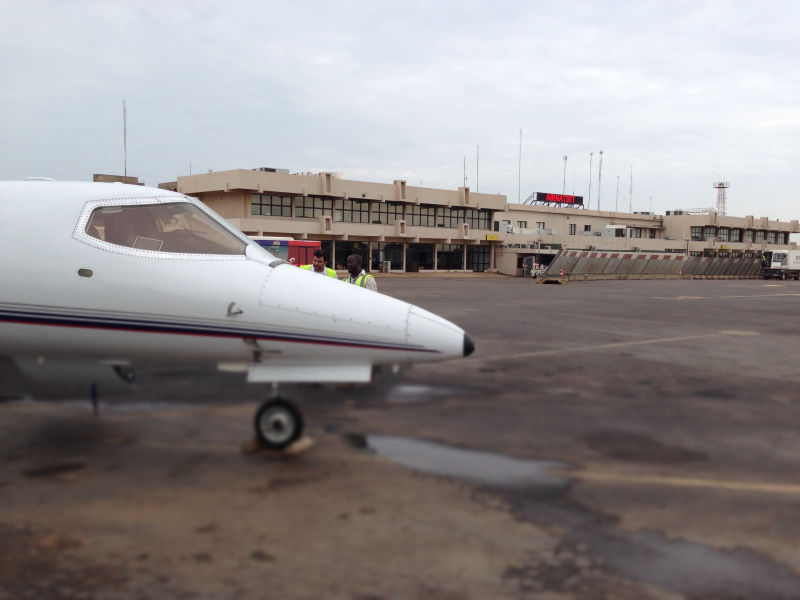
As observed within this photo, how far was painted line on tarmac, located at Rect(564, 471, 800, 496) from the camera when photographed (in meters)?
6.34

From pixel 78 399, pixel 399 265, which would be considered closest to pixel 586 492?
pixel 78 399

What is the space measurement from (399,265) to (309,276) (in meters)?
66.8

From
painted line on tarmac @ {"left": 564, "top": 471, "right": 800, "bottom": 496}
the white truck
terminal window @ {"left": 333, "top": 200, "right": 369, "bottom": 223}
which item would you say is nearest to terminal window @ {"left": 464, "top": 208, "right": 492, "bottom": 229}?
terminal window @ {"left": 333, "top": 200, "right": 369, "bottom": 223}

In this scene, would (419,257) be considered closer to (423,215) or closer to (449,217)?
(423,215)

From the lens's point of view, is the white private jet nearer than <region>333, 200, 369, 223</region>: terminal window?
Yes

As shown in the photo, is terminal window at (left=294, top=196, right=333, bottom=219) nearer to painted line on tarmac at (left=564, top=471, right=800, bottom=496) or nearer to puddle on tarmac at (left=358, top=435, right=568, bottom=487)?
puddle on tarmac at (left=358, top=435, right=568, bottom=487)

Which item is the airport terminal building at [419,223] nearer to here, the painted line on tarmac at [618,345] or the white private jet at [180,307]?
the painted line on tarmac at [618,345]

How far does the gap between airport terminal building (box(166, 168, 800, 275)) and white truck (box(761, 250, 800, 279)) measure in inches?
606

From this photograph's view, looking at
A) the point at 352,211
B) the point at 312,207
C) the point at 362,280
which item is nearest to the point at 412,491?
the point at 362,280

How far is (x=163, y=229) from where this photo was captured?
287 inches

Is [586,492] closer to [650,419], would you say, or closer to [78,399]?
[650,419]

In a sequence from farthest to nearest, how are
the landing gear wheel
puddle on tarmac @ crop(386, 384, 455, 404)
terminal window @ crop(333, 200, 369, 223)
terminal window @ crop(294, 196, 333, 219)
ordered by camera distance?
terminal window @ crop(333, 200, 369, 223)
terminal window @ crop(294, 196, 333, 219)
puddle on tarmac @ crop(386, 384, 455, 404)
the landing gear wheel

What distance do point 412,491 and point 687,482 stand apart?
2808 millimetres

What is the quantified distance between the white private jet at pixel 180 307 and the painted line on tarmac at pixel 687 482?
178 cm
